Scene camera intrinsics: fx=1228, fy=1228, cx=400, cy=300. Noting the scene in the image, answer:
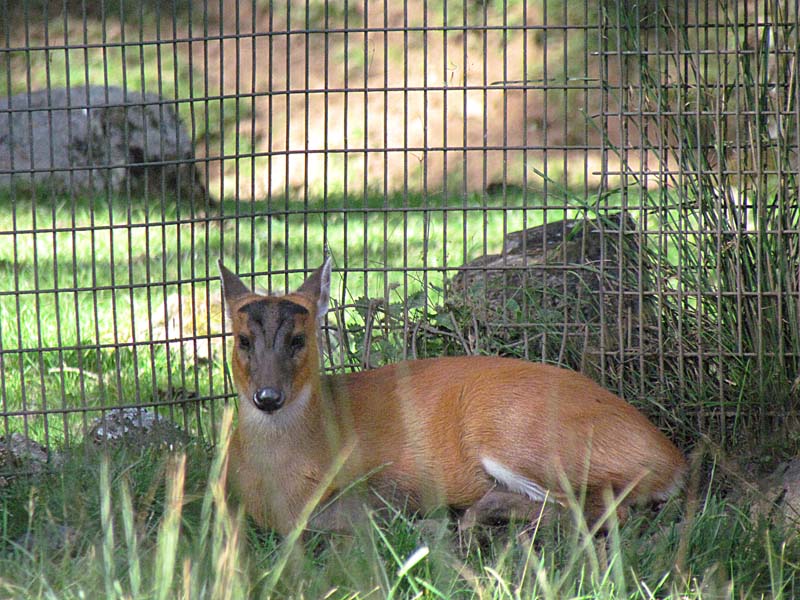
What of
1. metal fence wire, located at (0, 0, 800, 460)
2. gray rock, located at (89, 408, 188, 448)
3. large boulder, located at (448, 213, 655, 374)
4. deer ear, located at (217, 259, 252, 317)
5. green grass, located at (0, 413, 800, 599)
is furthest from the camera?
large boulder, located at (448, 213, 655, 374)

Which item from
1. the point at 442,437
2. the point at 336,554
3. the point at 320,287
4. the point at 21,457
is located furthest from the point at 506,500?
the point at 21,457

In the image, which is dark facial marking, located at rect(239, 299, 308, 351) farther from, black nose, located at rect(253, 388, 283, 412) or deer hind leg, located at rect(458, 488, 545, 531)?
deer hind leg, located at rect(458, 488, 545, 531)

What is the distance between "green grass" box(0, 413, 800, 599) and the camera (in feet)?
9.75

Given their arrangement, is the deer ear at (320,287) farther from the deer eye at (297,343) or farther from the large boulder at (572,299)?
the large boulder at (572,299)

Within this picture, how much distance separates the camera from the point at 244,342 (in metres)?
4.42

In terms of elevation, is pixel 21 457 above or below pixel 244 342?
below

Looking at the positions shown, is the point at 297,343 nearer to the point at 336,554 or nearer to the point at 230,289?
the point at 230,289

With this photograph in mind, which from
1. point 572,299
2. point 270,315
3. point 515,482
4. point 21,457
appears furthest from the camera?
point 572,299

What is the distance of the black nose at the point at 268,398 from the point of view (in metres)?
4.27

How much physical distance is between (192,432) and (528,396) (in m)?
1.70

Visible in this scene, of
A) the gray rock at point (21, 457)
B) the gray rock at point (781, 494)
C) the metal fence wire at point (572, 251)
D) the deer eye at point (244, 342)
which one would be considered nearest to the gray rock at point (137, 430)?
the metal fence wire at point (572, 251)

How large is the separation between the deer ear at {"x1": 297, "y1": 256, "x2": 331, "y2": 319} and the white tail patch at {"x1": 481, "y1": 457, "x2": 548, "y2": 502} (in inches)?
34.2

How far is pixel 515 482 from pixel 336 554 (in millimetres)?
999

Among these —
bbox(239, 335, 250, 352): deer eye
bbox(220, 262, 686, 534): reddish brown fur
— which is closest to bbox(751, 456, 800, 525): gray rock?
bbox(220, 262, 686, 534): reddish brown fur
